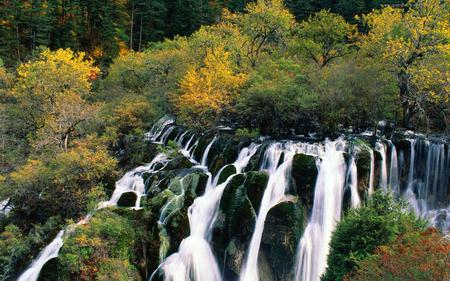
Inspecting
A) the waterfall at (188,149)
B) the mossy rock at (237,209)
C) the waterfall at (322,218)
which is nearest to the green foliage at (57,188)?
the waterfall at (188,149)

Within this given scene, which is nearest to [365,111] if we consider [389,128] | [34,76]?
[389,128]

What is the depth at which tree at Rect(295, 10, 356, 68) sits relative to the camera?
27.6 m

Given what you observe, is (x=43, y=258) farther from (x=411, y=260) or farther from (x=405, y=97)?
(x=405, y=97)

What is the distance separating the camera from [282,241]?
15.9 m

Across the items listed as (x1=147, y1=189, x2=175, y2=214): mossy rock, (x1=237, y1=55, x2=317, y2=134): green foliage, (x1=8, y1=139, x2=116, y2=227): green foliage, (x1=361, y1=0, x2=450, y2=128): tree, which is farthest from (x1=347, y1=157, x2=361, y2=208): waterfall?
(x1=8, y1=139, x2=116, y2=227): green foliage

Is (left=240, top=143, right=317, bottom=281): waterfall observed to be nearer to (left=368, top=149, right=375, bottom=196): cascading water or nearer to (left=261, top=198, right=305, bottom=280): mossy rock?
(left=261, top=198, right=305, bottom=280): mossy rock

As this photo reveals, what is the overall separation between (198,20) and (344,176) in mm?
37442

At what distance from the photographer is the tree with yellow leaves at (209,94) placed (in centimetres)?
2355

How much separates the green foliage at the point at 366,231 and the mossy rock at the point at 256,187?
4.64m

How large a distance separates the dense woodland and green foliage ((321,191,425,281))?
15 cm

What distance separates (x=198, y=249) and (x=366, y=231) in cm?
743

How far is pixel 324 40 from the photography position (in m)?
28.2

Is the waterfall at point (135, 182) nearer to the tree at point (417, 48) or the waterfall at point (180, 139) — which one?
the waterfall at point (180, 139)

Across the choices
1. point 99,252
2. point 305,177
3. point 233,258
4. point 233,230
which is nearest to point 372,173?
point 305,177
